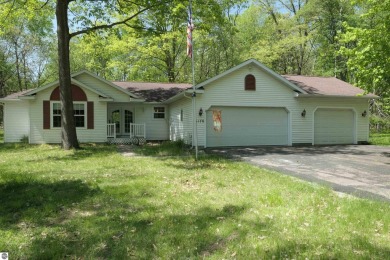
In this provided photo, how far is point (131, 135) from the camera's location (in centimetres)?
1934

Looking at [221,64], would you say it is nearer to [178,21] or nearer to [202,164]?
[178,21]

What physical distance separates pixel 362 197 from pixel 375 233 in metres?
1.98

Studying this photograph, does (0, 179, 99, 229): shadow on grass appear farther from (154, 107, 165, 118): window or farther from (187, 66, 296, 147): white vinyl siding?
(154, 107, 165, 118): window

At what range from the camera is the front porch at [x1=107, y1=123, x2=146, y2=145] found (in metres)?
19.1

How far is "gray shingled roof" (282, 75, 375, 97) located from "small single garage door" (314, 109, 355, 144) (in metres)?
1.06

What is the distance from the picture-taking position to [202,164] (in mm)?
10789

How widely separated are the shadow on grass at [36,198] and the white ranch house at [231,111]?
956 centimetres

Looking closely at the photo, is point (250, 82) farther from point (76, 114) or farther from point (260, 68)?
point (76, 114)

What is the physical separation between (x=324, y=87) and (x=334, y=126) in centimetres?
245

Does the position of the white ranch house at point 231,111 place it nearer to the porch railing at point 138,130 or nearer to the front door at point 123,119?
the porch railing at point 138,130

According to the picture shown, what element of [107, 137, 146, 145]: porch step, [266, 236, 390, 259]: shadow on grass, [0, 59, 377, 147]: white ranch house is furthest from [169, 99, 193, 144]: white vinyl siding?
[266, 236, 390, 259]: shadow on grass

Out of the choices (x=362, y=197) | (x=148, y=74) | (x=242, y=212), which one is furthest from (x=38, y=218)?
(x=148, y=74)

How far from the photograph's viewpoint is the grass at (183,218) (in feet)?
13.3

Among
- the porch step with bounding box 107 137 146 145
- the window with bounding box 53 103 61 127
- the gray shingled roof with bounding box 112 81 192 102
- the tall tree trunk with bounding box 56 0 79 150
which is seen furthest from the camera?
the gray shingled roof with bounding box 112 81 192 102
